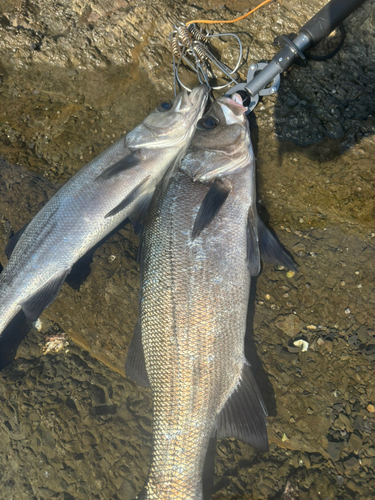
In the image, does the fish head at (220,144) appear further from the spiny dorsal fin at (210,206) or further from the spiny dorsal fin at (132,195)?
the spiny dorsal fin at (132,195)

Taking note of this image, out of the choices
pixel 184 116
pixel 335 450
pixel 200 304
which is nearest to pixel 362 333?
pixel 335 450

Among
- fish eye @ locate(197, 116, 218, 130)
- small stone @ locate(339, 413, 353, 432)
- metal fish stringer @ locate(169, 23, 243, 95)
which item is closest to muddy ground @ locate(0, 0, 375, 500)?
small stone @ locate(339, 413, 353, 432)

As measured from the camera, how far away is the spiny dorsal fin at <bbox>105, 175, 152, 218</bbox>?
288cm

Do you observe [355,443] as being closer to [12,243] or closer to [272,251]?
[272,251]

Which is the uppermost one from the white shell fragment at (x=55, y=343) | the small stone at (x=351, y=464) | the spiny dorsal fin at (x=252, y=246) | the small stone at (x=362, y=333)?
the white shell fragment at (x=55, y=343)

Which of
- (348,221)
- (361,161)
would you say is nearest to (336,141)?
(361,161)

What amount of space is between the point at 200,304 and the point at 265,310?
77cm

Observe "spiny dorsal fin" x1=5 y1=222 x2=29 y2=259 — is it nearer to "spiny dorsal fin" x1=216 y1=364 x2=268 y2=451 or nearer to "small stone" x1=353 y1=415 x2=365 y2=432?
"spiny dorsal fin" x1=216 y1=364 x2=268 y2=451

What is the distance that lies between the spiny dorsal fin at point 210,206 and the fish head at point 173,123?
82cm

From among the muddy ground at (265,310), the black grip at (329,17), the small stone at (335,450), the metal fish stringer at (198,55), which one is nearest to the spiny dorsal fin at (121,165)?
the muddy ground at (265,310)

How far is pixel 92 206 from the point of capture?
293 centimetres

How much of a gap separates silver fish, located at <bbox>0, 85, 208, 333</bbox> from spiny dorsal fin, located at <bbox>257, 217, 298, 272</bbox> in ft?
3.54

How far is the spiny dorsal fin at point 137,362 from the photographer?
2.44m

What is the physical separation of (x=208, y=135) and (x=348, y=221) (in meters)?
1.46
